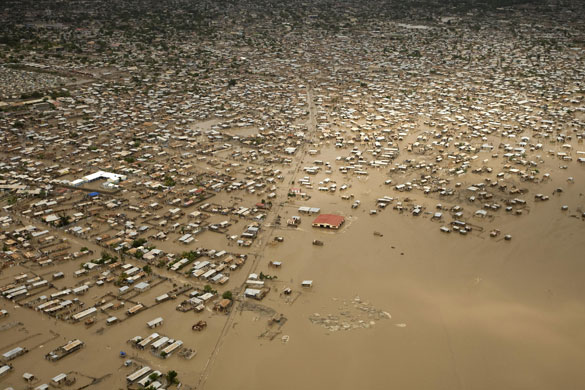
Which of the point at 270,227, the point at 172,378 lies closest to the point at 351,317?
the point at 172,378

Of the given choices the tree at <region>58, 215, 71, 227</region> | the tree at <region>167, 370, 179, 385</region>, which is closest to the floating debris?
the tree at <region>167, 370, 179, 385</region>

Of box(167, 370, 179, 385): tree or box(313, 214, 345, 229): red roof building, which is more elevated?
box(313, 214, 345, 229): red roof building

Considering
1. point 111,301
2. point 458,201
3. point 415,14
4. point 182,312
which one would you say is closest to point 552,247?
point 458,201

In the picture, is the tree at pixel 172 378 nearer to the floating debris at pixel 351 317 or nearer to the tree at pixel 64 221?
the floating debris at pixel 351 317

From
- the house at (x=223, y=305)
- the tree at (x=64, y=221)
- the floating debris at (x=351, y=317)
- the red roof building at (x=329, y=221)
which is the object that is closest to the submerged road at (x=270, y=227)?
the house at (x=223, y=305)

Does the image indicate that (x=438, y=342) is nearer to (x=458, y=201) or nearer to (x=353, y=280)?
(x=353, y=280)

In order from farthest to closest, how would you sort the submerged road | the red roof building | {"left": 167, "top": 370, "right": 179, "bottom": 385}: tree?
the red roof building < the submerged road < {"left": 167, "top": 370, "right": 179, "bottom": 385}: tree

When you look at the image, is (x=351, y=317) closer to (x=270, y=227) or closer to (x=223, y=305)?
(x=223, y=305)

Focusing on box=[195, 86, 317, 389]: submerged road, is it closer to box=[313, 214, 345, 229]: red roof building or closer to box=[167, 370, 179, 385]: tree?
box=[167, 370, 179, 385]: tree
